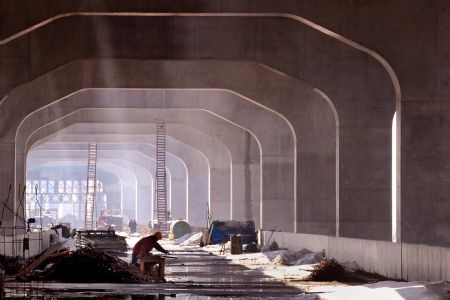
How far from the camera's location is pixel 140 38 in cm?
4062

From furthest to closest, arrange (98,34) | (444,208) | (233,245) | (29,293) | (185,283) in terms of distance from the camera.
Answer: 1. (233,245)
2. (98,34)
3. (444,208)
4. (185,283)
5. (29,293)

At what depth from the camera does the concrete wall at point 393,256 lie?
2292 cm

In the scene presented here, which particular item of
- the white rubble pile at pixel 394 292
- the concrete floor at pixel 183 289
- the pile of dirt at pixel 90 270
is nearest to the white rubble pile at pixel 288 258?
the concrete floor at pixel 183 289

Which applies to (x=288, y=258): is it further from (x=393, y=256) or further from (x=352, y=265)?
(x=393, y=256)

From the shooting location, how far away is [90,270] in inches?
1010

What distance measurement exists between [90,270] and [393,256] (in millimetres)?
7451

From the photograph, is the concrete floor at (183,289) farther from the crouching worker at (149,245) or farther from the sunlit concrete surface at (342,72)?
the crouching worker at (149,245)

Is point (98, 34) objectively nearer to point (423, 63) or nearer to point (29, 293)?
point (423, 63)

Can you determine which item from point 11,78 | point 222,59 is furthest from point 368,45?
point 11,78

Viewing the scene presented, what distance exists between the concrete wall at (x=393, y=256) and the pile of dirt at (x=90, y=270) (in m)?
6.06

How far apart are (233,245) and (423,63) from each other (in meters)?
16.7

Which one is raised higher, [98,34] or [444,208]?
[98,34]

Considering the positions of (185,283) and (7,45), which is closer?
(185,283)

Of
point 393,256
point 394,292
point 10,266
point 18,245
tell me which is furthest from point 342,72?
point 394,292
